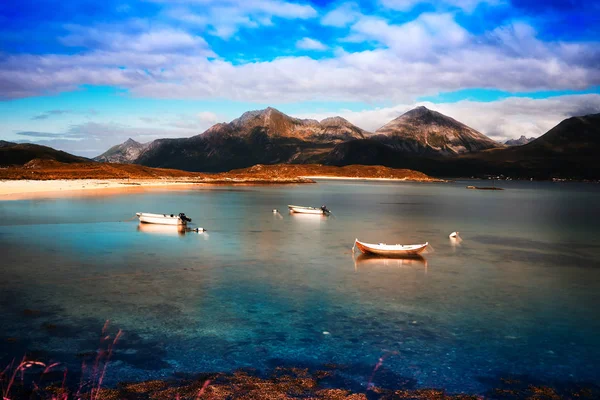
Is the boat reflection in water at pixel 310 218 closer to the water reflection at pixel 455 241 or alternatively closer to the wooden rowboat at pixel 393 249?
the water reflection at pixel 455 241

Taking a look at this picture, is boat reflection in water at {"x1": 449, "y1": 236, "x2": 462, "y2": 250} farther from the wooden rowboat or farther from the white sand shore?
the white sand shore

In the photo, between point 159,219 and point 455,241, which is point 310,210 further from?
point 455,241

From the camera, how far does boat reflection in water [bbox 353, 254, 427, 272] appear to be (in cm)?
3578

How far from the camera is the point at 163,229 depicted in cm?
5397

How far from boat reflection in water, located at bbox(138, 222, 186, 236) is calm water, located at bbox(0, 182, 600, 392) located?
2160mm

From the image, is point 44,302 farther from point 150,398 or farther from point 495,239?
point 495,239

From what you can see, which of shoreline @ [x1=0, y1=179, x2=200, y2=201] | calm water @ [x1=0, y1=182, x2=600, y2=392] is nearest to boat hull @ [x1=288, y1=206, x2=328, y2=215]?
calm water @ [x1=0, y1=182, x2=600, y2=392]

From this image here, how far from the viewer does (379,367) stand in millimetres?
16500

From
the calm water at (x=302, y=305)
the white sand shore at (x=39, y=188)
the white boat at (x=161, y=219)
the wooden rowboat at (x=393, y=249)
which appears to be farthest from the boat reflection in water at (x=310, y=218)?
the white sand shore at (x=39, y=188)

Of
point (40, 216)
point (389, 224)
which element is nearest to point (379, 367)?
point (389, 224)

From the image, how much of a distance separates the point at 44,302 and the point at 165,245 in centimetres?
1985

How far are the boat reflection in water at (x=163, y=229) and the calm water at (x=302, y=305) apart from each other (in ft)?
7.09

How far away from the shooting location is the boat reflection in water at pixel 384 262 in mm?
35781

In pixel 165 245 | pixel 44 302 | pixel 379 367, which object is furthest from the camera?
pixel 165 245
